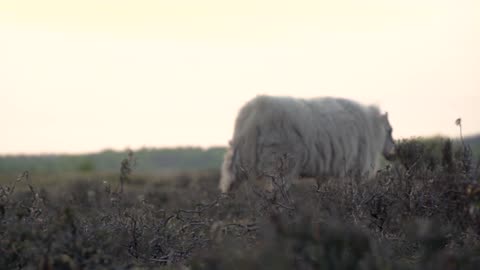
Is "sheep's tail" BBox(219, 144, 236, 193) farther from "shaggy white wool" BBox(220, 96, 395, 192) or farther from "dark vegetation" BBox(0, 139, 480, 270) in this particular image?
"dark vegetation" BBox(0, 139, 480, 270)

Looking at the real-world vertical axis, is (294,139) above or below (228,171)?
above

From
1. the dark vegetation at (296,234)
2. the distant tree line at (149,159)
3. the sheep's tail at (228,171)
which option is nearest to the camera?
the dark vegetation at (296,234)

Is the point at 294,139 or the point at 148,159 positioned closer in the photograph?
the point at 294,139

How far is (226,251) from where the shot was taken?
2.62m

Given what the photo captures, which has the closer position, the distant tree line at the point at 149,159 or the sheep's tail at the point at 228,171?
the sheep's tail at the point at 228,171

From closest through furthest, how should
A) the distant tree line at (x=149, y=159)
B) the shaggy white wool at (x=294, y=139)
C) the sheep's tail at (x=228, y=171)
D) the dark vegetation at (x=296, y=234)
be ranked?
1. the dark vegetation at (x=296, y=234)
2. the shaggy white wool at (x=294, y=139)
3. the sheep's tail at (x=228, y=171)
4. the distant tree line at (x=149, y=159)

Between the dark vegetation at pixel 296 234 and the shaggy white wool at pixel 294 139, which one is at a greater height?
the shaggy white wool at pixel 294 139

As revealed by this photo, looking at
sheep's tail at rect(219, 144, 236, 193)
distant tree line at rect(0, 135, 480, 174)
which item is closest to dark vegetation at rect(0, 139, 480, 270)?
sheep's tail at rect(219, 144, 236, 193)

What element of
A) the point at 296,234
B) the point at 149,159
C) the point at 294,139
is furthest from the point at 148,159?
the point at 296,234

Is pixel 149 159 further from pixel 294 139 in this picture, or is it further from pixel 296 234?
pixel 296 234

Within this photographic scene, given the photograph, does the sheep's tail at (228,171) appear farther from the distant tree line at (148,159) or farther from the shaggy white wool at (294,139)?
the distant tree line at (148,159)

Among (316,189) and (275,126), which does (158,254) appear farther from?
(275,126)

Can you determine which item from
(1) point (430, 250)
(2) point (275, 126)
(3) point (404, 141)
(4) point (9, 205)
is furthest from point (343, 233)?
(2) point (275, 126)

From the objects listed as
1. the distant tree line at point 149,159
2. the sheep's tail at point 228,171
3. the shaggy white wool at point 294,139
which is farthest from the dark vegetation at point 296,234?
the distant tree line at point 149,159
